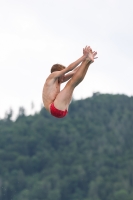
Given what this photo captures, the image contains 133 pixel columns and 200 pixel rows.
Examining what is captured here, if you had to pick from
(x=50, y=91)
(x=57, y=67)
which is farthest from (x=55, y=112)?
(x=57, y=67)

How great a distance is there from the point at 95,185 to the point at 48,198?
511 inches

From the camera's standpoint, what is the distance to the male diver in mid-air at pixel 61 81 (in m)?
24.8

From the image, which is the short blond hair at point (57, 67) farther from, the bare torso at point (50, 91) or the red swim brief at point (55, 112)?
the red swim brief at point (55, 112)

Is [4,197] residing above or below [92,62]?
above

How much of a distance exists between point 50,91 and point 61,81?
0.65m

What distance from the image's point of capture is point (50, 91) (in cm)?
2555

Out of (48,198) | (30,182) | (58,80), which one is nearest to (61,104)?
(58,80)

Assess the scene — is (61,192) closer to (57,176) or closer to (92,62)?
(57,176)

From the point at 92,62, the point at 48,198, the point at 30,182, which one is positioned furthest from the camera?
the point at 30,182

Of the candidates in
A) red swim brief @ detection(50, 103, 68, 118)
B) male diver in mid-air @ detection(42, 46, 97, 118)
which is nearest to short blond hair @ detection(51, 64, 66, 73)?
male diver in mid-air @ detection(42, 46, 97, 118)

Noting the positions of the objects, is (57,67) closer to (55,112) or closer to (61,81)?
(61,81)

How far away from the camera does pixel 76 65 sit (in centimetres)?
2480

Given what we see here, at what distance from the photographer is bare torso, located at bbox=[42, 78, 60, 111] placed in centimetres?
2545

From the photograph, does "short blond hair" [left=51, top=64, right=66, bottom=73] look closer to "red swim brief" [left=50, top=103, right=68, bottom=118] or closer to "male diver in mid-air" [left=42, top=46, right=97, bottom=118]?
"male diver in mid-air" [left=42, top=46, right=97, bottom=118]
